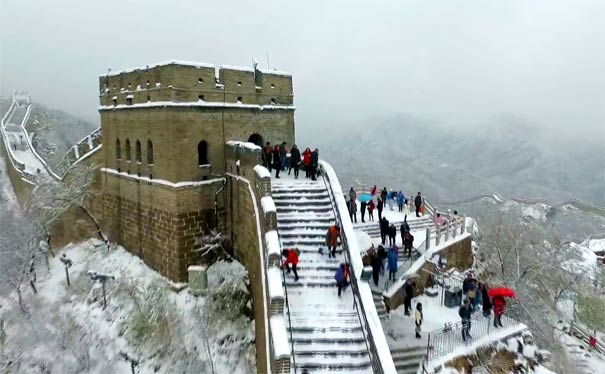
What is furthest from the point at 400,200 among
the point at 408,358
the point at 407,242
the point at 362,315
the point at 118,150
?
the point at 118,150

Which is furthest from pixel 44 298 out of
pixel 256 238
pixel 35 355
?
pixel 256 238

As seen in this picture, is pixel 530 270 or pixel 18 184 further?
pixel 18 184

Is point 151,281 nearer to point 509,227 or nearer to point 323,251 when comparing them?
point 323,251

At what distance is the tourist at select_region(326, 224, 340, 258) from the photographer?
11961 millimetres

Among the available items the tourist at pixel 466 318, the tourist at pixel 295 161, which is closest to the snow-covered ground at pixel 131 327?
the tourist at pixel 295 161

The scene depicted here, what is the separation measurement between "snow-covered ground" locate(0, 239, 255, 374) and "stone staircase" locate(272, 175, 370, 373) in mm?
3246

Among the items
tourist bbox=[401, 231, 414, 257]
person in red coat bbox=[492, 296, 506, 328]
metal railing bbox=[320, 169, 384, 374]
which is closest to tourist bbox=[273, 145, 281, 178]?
metal railing bbox=[320, 169, 384, 374]

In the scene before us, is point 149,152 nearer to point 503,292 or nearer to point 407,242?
point 407,242

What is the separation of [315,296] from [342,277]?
755mm

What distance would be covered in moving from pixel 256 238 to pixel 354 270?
309 cm

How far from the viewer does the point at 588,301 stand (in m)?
29.1

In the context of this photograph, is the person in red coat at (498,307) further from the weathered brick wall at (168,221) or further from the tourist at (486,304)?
the weathered brick wall at (168,221)

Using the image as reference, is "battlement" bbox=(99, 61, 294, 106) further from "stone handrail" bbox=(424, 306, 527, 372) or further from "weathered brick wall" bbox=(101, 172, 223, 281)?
"stone handrail" bbox=(424, 306, 527, 372)

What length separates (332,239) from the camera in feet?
39.3
